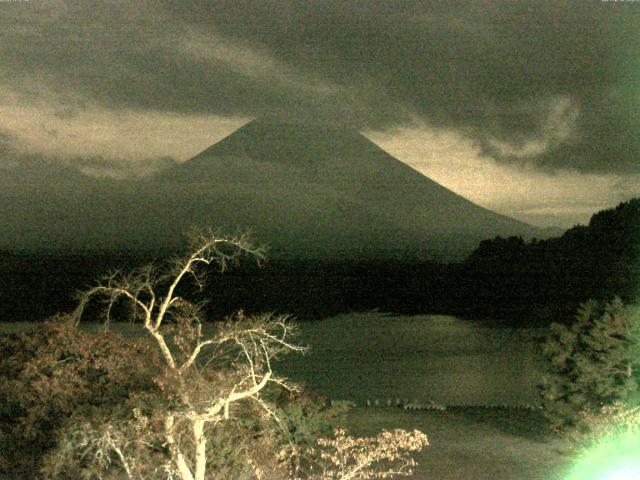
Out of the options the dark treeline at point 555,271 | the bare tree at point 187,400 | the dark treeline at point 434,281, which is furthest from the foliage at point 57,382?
the dark treeline at point 555,271

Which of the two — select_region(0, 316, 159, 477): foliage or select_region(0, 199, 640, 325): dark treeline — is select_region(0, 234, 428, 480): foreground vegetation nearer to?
select_region(0, 316, 159, 477): foliage

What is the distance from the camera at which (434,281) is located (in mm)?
79250

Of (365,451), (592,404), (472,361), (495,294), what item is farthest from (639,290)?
(365,451)

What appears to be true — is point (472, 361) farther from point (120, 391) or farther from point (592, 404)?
point (120, 391)

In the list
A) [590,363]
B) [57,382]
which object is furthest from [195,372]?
[590,363]

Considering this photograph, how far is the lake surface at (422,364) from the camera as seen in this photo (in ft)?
82.4

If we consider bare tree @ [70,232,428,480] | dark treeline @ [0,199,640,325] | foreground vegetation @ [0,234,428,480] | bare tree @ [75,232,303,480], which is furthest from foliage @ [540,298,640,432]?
dark treeline @ [0,199,640,325]

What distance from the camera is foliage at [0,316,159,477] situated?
32.6ft

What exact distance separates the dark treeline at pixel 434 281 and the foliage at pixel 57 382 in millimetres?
26286

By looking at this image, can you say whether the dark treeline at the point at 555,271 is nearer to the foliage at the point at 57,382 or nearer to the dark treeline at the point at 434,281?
the dark treeline at the point at 434,281

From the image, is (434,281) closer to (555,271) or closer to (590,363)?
(555,271)

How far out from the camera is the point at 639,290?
136 feet

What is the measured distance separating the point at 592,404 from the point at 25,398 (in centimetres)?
943

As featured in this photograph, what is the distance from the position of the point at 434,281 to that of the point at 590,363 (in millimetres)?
65451
